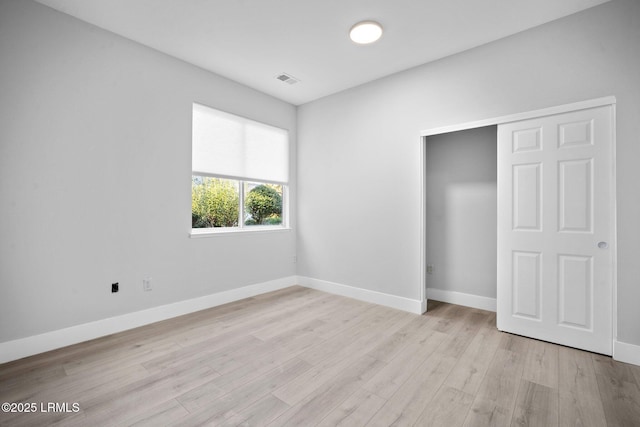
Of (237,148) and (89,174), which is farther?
(237,148)

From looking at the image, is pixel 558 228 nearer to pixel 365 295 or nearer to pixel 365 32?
pixel 365 295

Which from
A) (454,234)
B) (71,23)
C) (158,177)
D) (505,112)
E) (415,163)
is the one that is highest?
(71,23)

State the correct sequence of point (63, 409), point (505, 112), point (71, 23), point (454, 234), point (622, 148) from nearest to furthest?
point (63, 409), point (622, 148), point (71, 23), point (505, 112), point (454, 234)

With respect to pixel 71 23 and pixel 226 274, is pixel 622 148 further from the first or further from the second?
pixel 71 23

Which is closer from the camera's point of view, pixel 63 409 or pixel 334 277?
pixel 63 409

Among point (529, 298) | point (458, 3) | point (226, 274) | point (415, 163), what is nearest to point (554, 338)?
point (529, 298)

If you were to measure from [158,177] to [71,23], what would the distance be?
1.55 meters

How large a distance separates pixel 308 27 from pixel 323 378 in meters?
3.12

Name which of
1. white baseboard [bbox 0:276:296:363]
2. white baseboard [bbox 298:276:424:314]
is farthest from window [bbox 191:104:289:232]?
white baseboard [bbox 298:276:424:314]

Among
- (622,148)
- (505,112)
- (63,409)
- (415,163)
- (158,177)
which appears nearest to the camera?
(63,409)

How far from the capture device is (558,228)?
2.68 m

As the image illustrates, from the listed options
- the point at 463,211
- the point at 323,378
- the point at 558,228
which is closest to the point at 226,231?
the point at 323,378

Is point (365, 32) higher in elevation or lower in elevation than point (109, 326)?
higher

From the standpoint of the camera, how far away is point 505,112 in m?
2.95
